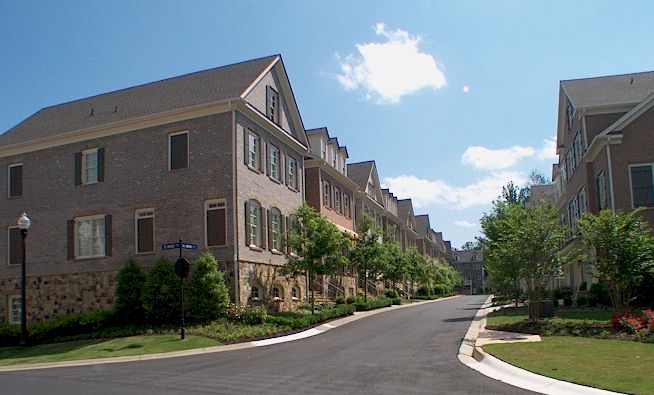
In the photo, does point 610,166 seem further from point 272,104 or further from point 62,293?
point 62,293

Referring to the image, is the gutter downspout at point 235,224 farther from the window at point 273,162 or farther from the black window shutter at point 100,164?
the black window shutter at point 100,164

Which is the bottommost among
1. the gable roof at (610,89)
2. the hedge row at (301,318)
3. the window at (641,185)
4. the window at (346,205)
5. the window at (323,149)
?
the hedge row at (301,318)

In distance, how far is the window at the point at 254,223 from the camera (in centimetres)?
2551

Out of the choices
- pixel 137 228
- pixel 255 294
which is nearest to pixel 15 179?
pixel 137 228

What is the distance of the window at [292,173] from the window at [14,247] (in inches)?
520

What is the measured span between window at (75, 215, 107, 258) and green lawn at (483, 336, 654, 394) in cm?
1873

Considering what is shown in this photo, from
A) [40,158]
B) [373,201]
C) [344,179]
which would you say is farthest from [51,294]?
[373,201]

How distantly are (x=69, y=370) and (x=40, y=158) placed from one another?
1726cm

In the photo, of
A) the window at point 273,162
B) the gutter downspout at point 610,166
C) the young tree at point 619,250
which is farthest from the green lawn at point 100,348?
the gutter downspout at point 610,166

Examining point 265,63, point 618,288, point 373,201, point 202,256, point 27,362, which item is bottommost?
point 27,362

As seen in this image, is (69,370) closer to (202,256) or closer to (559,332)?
(202,256)

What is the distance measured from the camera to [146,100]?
95.1ft

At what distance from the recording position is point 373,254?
35.0 meters

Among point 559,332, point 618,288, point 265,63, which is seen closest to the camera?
point 559,332
